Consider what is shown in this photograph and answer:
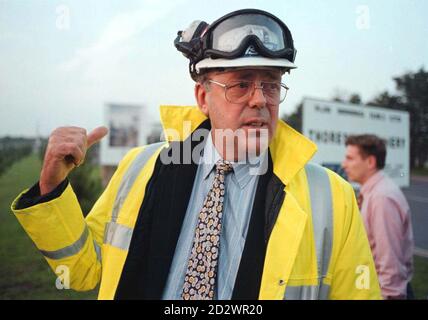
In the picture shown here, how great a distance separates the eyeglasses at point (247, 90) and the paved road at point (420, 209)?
252 inches

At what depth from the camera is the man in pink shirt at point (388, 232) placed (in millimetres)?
3043

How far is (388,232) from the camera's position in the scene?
309 centimetres

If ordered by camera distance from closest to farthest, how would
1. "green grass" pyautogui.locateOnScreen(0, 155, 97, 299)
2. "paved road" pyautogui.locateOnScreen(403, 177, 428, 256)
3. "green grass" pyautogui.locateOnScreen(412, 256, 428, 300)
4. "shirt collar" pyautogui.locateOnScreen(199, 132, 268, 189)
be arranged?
"shirt collar" pyautogui.locateOnScreen(199, 132, 268, 189), "green grass" pyautogui.locateOnScreen(0, 155, 97, 299), "green grass" pyautogui.locateOnScreen(412, 256, 428, 300), "paved road" pyautogui.locateOnScreen(403, 177, 428, 256)

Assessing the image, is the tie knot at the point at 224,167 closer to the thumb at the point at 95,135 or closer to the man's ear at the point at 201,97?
the man's ear at the point at 201,97

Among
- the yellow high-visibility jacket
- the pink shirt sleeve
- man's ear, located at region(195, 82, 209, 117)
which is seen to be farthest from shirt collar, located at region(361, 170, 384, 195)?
man's ear, located at region(195, 82, 209, 117)

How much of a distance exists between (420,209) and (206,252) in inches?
408

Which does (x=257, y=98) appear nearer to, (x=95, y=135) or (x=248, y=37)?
(x=248, y=37)

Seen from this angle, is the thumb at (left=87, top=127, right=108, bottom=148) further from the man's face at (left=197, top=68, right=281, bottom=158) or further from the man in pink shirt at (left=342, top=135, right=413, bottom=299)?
the man in pink shirt at (left=342, top=135, right=413, bottom=299)

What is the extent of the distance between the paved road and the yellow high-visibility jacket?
6.29 metres

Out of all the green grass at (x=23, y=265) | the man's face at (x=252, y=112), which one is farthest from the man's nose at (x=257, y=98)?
the green grass at (x=23, y=265)

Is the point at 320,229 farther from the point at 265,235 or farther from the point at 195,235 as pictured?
the point at 195,235

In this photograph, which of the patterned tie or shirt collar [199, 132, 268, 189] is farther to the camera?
shirt collar [199, 132, 268, 189]

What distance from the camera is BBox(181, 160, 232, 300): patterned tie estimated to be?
5.36ft
